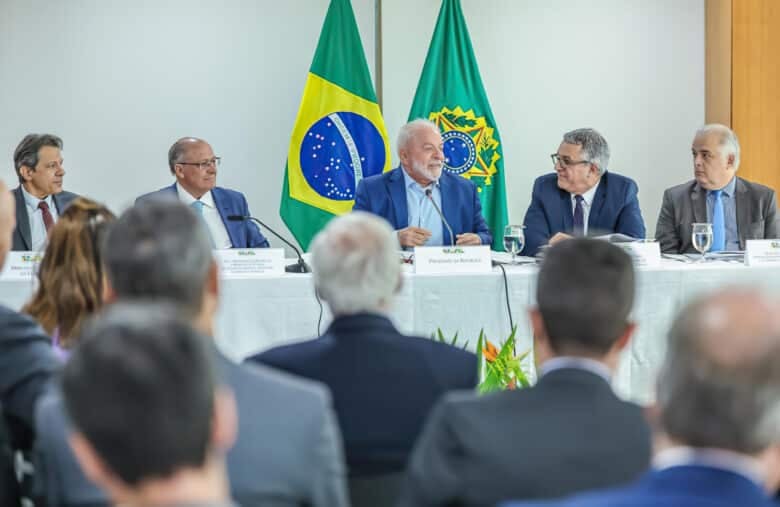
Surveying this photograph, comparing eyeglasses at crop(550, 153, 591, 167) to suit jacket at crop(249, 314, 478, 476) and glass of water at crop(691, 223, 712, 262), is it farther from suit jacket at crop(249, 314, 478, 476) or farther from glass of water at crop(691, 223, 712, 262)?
suit jacket at crop(249, 314, 478, 476)

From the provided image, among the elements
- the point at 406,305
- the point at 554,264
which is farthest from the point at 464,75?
the point at 554,264

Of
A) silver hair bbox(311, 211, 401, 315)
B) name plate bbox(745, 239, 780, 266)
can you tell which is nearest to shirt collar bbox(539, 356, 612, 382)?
silver hair bbox(311, 211, 401, 315)

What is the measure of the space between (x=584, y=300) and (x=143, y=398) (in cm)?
79

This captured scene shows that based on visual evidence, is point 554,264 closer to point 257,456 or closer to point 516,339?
point 257,456

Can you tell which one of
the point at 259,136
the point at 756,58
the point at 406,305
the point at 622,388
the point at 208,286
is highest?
the point at 756,58

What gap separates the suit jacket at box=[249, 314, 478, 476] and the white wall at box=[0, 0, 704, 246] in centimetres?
419

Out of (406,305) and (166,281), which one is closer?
(166,281)

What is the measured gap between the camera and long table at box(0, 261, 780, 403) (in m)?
3.68

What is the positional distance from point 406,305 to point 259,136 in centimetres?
253

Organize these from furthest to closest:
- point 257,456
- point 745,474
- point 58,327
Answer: point 58,327 → point 257,456 → point 745,474

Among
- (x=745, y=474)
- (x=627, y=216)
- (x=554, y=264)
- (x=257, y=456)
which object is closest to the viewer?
(x=745, y=474)

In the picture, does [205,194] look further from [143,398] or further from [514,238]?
[143,398]

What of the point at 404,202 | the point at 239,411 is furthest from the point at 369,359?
the point at 404,202

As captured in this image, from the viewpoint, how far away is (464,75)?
5879 millimetres
